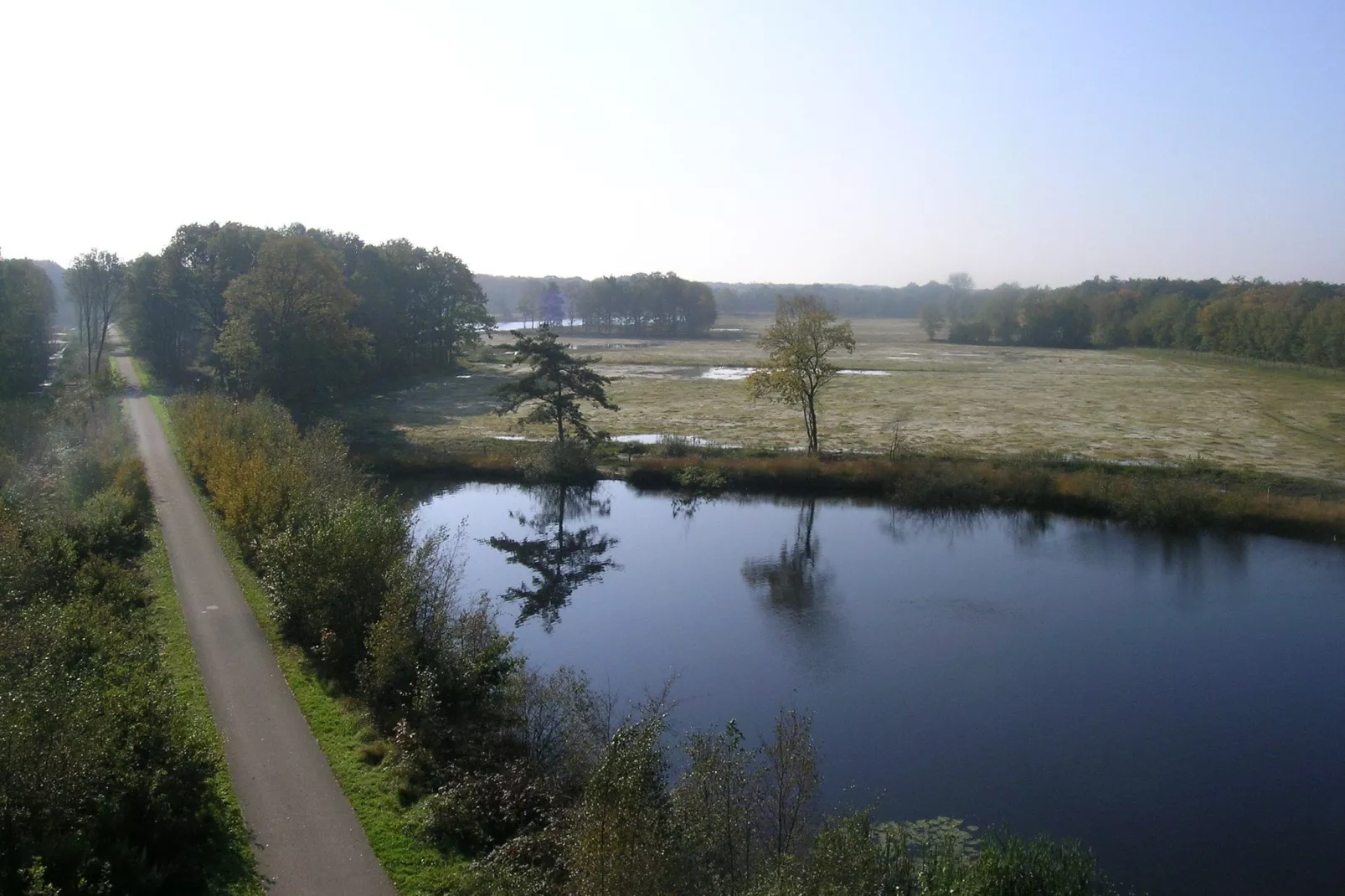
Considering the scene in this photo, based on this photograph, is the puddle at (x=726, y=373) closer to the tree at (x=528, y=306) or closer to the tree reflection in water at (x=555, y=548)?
the tree reflection in water at (x=555, y=548)

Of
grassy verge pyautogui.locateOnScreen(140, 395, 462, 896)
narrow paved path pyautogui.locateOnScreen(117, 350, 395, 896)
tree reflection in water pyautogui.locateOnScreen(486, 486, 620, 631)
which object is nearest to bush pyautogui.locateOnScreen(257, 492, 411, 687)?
grassy verge pyautogui.locateOnScreen(140, 395, 462, 896)

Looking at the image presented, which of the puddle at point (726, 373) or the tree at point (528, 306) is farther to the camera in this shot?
the tree at point (528, 306)

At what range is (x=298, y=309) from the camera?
162 ft

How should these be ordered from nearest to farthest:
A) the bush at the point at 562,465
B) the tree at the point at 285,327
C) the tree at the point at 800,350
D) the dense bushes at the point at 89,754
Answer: the dense bushes at the point at 89,754 < the bush at the point at 562,465 < the tree at the point at 800,350 < the tree at the point at 285,327

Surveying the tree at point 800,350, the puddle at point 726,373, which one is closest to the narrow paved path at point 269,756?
the tree at point 800,350

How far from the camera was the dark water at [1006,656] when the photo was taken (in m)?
16.0

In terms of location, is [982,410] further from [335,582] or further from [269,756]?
[269,756]

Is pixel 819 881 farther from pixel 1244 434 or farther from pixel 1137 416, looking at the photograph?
pixel 1137 416

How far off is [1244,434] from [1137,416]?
7.28 metres

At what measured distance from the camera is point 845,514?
36.8 metres

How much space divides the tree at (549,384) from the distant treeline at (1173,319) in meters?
70.1

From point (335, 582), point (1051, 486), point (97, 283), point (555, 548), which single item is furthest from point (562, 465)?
point (97, 283)

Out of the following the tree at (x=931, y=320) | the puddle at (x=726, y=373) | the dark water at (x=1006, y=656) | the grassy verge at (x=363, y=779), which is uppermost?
the tree at (x=931, y=320)

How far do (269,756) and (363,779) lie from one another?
5.34ft
